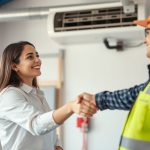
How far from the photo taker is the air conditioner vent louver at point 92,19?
287cm

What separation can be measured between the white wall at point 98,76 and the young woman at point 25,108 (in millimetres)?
1081

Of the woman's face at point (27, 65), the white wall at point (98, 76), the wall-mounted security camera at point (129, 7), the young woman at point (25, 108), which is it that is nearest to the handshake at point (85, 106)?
the young woman at point (25, 108)

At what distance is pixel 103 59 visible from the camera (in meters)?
3.19

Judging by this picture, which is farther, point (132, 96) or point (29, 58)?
point (29, 58)

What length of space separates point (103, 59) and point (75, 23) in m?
0.47

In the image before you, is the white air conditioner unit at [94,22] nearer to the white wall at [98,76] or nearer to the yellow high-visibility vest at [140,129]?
the white wall at [98,76]

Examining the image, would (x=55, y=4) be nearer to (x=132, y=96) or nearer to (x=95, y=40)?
(x=95, y=40)

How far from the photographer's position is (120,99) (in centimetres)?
152

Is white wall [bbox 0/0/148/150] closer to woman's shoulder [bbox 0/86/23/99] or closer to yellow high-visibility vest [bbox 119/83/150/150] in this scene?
woman's shoulder [bbox 0/86/23/99]

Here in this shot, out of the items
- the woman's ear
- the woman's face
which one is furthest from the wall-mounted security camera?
the woman's ear

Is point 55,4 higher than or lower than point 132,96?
higher

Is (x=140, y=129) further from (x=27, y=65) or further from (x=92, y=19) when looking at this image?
(x=92, y=19)

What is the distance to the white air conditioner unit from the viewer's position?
2.84m

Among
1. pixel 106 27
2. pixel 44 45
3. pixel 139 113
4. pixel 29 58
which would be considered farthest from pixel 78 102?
pixel 44 45
